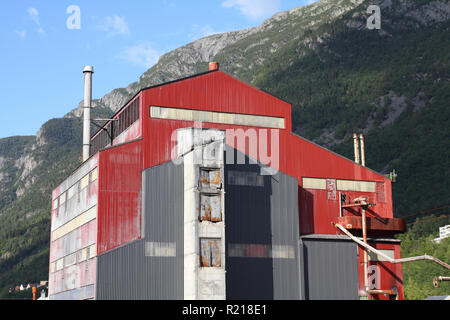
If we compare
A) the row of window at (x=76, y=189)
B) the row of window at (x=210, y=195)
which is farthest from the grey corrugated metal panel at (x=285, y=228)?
the row of window at (x=76, y=189)

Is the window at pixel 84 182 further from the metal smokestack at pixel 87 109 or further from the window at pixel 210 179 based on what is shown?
the metal smokestack at pixel 87 109

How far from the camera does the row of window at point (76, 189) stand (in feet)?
162

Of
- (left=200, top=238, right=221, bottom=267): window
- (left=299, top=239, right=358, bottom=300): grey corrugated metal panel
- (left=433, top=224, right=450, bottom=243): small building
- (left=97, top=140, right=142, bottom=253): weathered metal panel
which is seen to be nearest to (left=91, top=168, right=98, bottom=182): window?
(left=97, top=140, right=142, bottom=253): weathered metal panel

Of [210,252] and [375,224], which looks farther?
[375,224]

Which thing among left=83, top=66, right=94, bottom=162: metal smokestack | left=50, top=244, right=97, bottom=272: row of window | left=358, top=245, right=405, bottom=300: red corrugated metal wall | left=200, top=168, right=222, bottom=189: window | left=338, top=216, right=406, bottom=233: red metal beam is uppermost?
left=83, top=66, right=94, bottom=162: metal smokestack

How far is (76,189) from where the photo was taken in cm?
5403

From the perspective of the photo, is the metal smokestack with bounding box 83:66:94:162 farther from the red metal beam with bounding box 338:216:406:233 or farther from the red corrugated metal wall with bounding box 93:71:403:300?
the red metal beam with bounding box 338:216:406:233

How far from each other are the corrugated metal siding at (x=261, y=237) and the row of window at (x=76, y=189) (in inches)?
Result: 418

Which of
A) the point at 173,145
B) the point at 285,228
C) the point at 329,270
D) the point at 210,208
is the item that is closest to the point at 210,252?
the point at 210,208

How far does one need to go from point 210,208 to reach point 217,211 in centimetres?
55

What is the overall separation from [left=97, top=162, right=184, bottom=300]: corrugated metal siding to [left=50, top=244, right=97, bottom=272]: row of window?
9.07 feet

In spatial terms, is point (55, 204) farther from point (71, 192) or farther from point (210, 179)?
point (210, 179)

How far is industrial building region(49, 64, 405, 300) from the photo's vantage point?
1735 inches

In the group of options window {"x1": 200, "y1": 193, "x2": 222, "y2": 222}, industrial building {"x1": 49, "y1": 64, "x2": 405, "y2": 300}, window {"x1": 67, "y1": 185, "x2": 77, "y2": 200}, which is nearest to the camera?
window {"x1": 200, "y1": 193, "x2": 222, "y2": 222}
